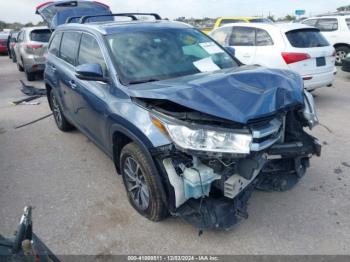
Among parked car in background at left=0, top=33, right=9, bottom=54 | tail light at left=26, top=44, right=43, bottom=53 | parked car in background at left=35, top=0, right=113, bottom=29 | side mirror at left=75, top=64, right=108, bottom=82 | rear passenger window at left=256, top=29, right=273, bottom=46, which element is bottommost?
parked car in background at left=0, top=33, right=9, bottom=54

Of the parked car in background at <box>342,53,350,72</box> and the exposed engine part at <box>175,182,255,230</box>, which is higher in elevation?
the exposed engine part at <box>175,182,255,230</box>

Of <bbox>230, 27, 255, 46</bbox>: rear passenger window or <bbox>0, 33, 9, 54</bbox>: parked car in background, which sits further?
<bbox>0, 33, 9, 54</bbox>: parked car in background

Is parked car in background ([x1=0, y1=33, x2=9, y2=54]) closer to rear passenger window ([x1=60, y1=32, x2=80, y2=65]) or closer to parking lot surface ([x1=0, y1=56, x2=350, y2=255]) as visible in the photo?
parking lot surface ([x1=0, y1=56, x2=350, y2=255])

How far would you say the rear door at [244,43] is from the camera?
696 centimetres

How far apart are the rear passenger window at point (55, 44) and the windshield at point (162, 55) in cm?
190

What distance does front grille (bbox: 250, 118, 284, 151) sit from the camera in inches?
98.4

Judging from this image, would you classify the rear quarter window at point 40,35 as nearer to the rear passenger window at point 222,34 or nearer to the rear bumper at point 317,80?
the rear passenger window at point 222,34

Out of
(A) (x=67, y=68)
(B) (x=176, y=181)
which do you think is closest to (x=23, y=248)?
(B) (x=176, y=181)

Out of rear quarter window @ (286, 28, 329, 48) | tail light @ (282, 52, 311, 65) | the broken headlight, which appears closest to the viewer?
the broken headlight

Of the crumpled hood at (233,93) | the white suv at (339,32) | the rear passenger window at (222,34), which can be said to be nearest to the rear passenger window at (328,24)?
the white suv at (339,32)

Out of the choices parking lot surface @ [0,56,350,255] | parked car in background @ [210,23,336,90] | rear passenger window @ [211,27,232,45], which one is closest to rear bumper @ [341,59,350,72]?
parked car in background @ [210,23,336,90]

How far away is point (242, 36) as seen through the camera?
290 inches

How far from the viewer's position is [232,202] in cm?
273

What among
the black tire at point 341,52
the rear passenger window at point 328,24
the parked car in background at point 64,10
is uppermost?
the parked car in background at point 64,10
